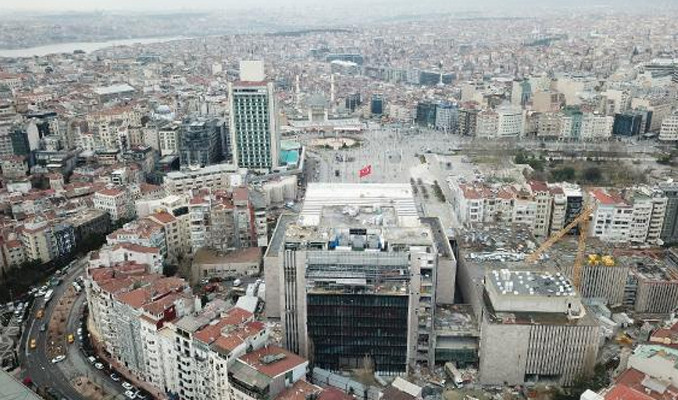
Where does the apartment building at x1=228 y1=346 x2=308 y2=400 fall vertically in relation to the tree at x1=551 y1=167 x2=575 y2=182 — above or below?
above

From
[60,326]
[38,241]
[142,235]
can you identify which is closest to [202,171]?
[38,241]

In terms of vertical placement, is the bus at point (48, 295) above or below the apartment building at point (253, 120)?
below

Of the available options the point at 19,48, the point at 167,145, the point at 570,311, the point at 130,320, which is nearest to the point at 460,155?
the point at 167,145

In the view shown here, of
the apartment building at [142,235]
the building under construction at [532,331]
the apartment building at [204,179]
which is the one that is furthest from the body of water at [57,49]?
the building under construction at [532,331]

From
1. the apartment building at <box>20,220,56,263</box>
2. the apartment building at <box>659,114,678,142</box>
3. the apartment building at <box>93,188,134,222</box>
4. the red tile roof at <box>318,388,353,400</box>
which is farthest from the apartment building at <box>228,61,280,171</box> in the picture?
the apartment building at <box>659,114,678,142</box>

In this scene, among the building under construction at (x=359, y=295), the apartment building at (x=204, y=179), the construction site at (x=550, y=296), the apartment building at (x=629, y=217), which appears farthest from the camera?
the apartment building at (x=204, y=179)

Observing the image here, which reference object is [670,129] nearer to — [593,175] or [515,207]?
[593,175]

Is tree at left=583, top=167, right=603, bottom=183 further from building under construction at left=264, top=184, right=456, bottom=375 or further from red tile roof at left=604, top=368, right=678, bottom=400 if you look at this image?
red tile roof at left=604, top=368, right=678, bottom=400

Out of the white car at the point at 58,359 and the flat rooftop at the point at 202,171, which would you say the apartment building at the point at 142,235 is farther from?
the flat rooftop at the point at 202,171

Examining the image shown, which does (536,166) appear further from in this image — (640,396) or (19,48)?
(19,48)
